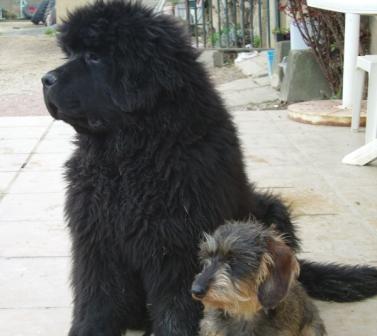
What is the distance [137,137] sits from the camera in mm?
3160

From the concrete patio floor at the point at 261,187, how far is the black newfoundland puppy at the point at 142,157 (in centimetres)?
64

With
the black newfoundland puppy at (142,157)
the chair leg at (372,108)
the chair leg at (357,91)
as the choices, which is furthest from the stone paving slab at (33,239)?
the chair leg at (357,91)

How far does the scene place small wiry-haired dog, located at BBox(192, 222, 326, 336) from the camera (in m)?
2.74

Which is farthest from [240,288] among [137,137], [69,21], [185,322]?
[69,21]

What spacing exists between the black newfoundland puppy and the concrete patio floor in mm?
640

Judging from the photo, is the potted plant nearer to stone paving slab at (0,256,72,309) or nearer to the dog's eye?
stone paving slab at (0,256,72,309)

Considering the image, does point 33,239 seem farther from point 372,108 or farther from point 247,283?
point 372,108

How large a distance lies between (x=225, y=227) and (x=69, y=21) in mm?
1149

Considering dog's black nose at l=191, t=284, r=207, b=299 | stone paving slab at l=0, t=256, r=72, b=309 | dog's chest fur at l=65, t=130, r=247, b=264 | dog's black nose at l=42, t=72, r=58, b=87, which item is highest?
dog's black nose at l=42, t=72, r=58, b=87

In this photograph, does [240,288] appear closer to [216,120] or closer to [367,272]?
[216,120]

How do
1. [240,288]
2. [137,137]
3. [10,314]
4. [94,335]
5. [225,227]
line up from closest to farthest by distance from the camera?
[240,288], [225,227], [137,137], [94,335], [10,314]

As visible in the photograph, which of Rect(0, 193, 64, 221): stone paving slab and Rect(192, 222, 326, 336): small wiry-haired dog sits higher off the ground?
Rect(192, 222, 326, 336): small wiry-haired dog

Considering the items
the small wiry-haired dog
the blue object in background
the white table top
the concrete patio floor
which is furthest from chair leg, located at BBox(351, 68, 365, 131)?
the small wiry-haired dog

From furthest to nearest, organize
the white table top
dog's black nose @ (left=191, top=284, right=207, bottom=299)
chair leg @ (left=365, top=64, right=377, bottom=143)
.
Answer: chair leg @ (left=365, top=64, right=377, bottom=143)
the white table top
dog's black nose @ (left=191, top=284, right=207, bottom=299)
